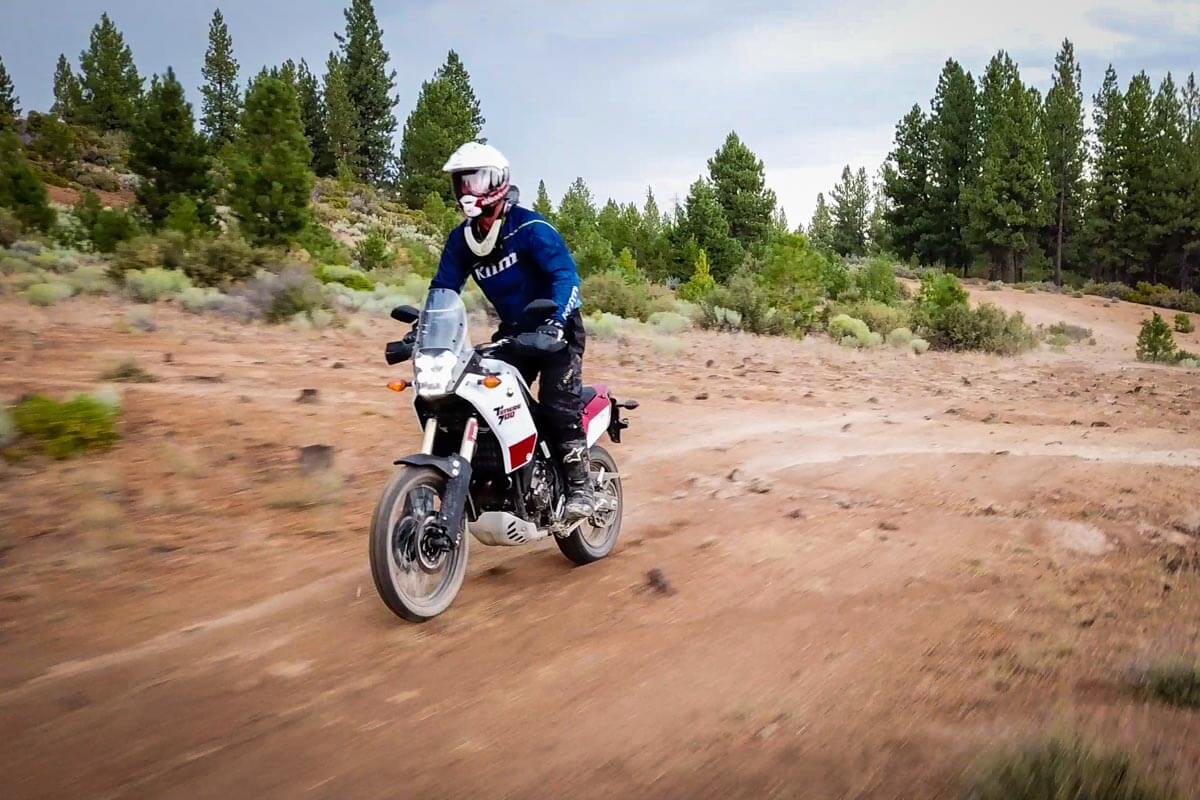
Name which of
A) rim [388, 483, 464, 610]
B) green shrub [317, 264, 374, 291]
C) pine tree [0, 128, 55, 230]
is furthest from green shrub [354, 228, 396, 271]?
rim [388, 483, 464, 610]

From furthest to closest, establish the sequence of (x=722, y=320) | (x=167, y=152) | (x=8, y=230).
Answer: (x=167, y=152) < (x=722, y=320) < (x=8, y=230)

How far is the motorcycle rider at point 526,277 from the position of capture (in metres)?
4.86

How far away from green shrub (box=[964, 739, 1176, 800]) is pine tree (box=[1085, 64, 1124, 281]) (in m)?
66.1

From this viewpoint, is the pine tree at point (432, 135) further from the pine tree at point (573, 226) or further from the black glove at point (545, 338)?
the black glove at point (545, 338)

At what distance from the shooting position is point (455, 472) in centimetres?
440

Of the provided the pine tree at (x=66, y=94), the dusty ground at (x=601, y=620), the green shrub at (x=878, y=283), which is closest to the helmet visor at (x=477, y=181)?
the dusty ground at (x=601, y=620)

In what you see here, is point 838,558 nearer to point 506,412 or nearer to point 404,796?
point 506,412

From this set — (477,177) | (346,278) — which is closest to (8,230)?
(346,278)

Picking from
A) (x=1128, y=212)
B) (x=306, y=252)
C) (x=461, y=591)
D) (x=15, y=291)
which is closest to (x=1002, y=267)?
(x=1128, y=212)

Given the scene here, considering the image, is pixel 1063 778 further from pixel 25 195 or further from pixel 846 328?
pixel 25 195

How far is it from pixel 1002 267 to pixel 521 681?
67.0 m

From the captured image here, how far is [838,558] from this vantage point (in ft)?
18.1

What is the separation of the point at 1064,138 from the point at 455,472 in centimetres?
6683

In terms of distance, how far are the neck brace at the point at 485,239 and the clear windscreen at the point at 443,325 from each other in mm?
486
